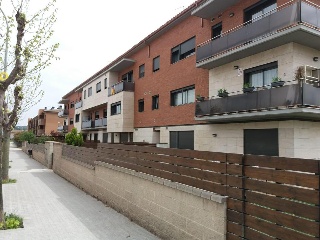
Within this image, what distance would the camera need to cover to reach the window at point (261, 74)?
12438 millimetres

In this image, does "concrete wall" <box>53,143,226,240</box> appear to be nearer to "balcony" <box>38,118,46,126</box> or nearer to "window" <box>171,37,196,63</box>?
"window" <box>171,37,196,63</box>

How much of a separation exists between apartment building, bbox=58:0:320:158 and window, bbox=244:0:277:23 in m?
0.04

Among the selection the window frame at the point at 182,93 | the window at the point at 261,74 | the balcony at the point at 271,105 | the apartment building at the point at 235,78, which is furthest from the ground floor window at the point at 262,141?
the window frame at the point at 182,93

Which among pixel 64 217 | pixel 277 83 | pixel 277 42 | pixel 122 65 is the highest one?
pixel 122 65

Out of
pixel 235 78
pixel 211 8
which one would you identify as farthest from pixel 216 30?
pixel 235 78

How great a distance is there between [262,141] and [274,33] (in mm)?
4698

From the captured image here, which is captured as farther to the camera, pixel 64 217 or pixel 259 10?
pixel 259 10

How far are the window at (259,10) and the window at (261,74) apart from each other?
90.7 inches

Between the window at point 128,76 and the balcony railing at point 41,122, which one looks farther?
the balcony railing at point 41,122

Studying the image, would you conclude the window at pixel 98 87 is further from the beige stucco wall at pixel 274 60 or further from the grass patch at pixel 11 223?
the grass patch at pixel 11 223

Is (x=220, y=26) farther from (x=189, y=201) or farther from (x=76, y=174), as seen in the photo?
(x=189, y=201)

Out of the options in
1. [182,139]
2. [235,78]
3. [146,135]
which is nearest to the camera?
[235,78]

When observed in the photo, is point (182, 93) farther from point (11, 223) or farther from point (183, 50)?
point (11, 223)

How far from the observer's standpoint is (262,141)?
41.7 feet
